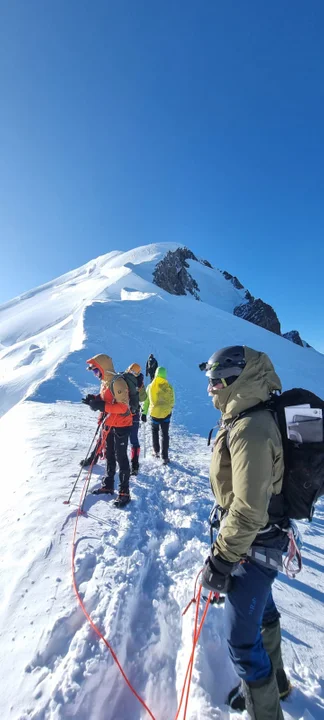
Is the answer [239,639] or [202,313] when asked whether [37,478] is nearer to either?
[239,639]

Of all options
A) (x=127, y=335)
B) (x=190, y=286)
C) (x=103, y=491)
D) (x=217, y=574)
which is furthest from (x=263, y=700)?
(x=190, y=286)

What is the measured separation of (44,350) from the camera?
61.6 feet

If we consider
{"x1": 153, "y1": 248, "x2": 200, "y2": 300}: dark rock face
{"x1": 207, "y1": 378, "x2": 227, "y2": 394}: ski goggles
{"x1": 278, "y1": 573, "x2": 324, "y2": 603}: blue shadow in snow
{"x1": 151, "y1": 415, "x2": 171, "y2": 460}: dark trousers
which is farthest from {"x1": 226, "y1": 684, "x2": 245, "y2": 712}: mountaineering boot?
{"x1": 153, "y1": 248, "x2": 200, "y2": 300}: dark rock face

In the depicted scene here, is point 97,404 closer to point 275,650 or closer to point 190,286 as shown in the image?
point 275,650

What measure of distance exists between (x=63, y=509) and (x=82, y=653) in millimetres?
1958

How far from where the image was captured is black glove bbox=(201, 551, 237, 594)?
1834mm

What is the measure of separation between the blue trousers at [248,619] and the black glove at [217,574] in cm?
12

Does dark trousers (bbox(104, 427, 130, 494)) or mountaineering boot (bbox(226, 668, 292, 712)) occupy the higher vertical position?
dark trousers (bbox(104, 427, 130, 494))

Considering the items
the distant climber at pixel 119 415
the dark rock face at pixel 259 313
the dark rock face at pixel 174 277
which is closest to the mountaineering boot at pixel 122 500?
the distant climber at pixel 119 415

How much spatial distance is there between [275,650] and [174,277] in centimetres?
4858

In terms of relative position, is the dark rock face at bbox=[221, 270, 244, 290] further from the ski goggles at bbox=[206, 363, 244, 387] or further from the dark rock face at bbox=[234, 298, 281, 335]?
the ski goggles at bbox=[206, 363, 244, 387]

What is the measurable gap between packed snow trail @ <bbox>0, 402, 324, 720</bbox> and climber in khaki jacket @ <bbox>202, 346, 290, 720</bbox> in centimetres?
59

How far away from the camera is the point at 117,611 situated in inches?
109

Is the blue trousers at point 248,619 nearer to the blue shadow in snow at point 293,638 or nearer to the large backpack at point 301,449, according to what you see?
the large backpack at point 301,449
